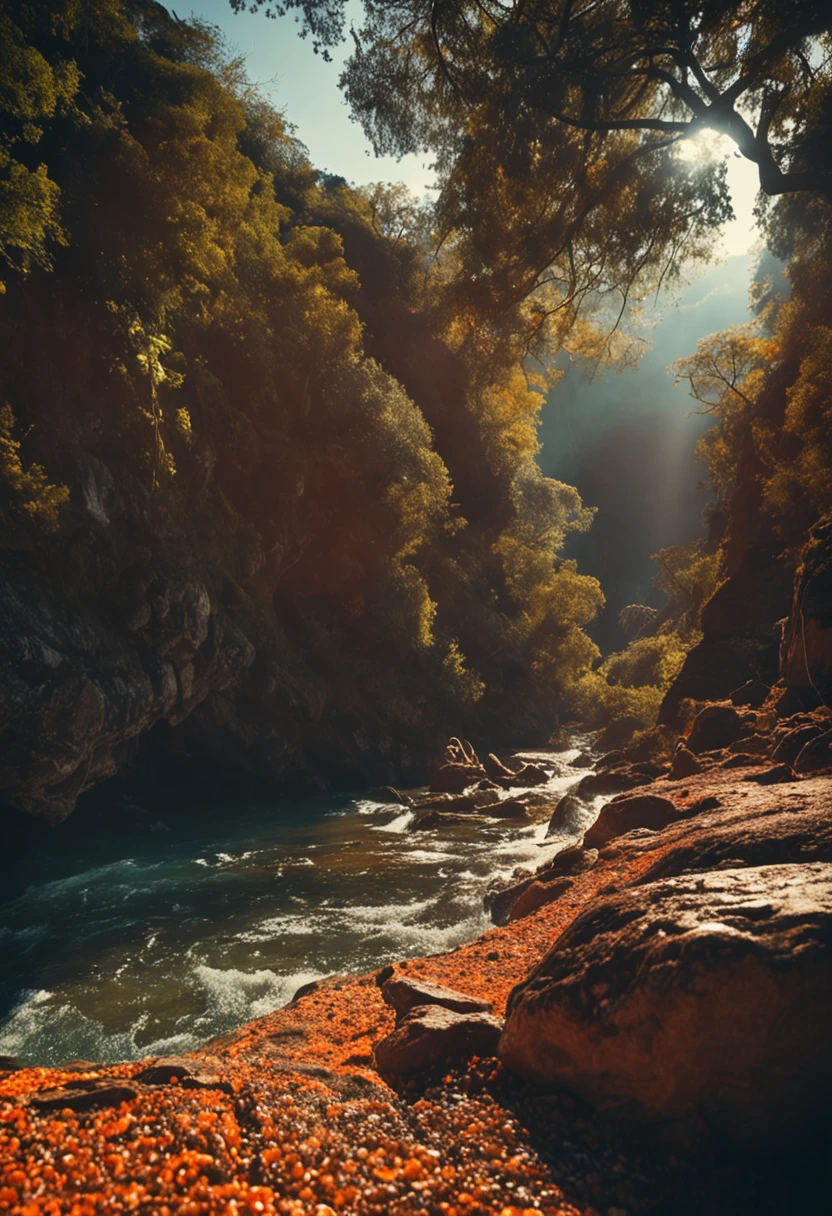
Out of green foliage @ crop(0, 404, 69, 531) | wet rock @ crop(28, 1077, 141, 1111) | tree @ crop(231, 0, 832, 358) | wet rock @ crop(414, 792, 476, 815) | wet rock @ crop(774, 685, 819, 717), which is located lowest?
wet rock @ crop(414, 792, 476, 815)

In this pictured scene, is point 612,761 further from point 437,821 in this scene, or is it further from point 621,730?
point 437,821

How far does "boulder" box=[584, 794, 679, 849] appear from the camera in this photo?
10.1 metres

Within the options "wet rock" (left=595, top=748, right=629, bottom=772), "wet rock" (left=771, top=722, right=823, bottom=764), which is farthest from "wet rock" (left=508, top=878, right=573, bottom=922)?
"wet rock" (left=595, top=748, right=629, bottom=772)

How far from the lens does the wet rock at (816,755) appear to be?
9.04 metres

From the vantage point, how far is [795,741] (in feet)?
34.7

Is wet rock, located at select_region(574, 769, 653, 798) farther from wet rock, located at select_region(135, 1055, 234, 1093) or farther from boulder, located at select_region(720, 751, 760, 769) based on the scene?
wet rock, located at select_region(135, 1055, 234, 1093)

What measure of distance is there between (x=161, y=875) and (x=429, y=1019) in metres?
13.3

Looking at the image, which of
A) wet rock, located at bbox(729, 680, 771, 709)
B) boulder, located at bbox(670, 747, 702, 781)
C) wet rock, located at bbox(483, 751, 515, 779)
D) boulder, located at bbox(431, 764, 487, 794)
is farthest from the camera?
wet rock, located at bbox(483, 751, 515, 779)

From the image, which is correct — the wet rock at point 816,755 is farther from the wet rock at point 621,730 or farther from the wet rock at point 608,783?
the wet rock at point 621,730

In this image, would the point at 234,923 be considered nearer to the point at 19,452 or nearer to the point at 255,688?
the point at 19,452

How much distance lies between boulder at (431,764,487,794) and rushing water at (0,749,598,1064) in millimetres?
6842

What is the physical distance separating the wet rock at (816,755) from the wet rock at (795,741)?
545mm

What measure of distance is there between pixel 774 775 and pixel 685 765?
4062 mm

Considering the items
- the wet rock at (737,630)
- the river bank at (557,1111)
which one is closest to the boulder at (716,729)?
the wet rock at (737,630)
